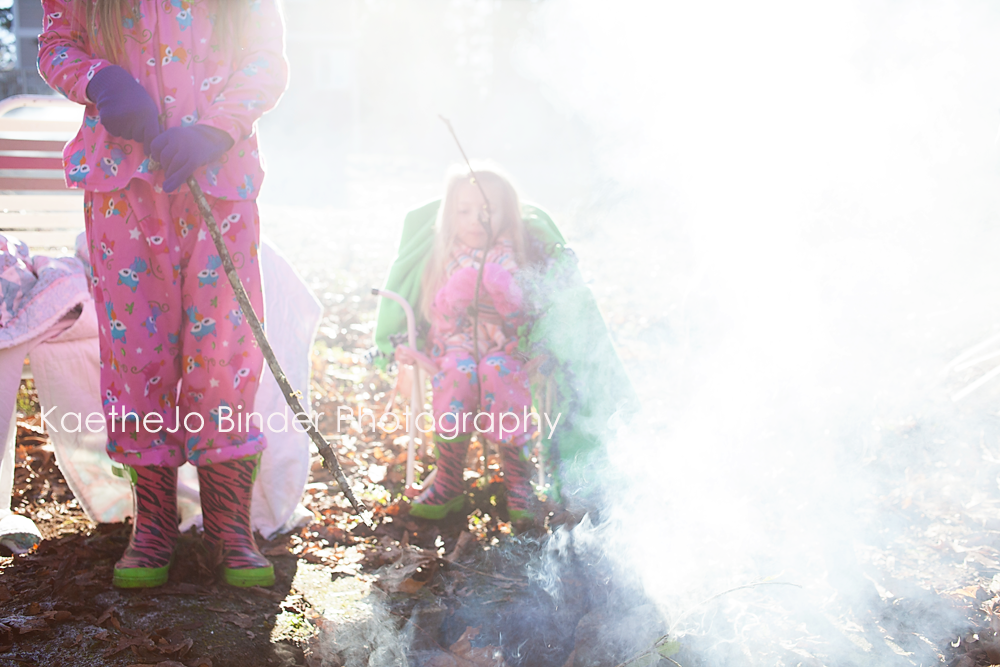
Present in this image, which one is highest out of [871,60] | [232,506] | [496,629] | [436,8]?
[436,8]

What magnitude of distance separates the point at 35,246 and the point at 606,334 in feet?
10.6

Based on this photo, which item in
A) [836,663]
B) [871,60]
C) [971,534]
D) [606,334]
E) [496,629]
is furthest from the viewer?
[871,60]

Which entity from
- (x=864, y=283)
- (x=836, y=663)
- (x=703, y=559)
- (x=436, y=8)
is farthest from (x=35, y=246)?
(x=436, y=8)

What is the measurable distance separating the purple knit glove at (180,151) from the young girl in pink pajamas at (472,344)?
58.8 inches

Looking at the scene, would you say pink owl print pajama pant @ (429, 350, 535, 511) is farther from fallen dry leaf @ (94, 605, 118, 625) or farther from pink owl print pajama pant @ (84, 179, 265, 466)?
fallen dry leaf @ (94, 605, 118, 625)

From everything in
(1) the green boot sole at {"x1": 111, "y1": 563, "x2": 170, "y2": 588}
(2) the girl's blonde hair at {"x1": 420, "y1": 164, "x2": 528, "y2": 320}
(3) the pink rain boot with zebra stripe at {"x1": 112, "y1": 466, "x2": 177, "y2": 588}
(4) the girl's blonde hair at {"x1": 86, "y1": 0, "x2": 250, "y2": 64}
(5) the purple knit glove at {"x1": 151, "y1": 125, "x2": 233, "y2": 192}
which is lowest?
(1) the green boot sole at {"x1": 111, "y1": 563, "x2": 170, "y2": 588}

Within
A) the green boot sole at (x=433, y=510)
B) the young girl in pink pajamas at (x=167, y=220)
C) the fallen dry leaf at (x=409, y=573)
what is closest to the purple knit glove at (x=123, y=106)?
the young girl in pink pajamas at (x=167, y=220)

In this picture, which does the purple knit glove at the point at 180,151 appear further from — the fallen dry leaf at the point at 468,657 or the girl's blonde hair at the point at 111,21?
the fallen dry leaf at the point at 468,657

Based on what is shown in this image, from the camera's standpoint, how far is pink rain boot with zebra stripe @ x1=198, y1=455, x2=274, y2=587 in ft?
7.91

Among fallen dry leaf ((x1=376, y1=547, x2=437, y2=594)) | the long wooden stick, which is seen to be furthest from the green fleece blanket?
the long wooden stick

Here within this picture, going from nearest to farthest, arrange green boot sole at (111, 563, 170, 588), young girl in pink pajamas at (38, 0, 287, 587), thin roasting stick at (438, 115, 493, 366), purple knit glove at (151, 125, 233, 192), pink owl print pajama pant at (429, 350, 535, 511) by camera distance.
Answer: purple knit glove at (151, 125, 233, 192), young girl in pink pajamas at (38, 0, 287, 587), green boot sole at (111, 563, 170, 588), pink owl print pajama pant at (429, 350, 535, 511), thin roasting stick at (438, 115, 493, 366)

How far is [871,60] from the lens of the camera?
3643 mm

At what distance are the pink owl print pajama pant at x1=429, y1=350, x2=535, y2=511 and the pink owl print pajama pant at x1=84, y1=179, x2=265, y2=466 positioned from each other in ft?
3.32

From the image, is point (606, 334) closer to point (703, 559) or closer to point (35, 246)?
point (703, 559)
